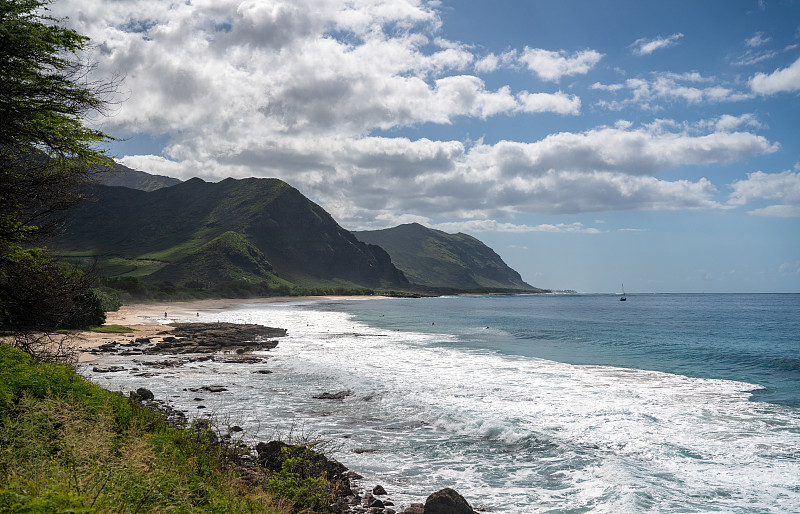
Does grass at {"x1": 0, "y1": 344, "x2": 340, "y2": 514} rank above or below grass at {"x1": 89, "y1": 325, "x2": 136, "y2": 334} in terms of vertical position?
above

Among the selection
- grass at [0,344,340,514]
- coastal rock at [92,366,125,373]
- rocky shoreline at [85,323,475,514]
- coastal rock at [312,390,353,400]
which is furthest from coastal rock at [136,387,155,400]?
coastal rock at [92,366,125,373]

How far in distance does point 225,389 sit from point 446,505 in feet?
50.5

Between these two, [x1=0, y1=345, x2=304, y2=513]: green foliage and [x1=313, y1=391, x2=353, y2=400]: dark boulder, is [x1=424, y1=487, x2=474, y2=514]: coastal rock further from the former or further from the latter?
[x1=313, y1=391, x2=353, y2=400]: dark boulder

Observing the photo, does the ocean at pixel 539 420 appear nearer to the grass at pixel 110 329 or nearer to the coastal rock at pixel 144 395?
the coastal rock at pixel 144 395

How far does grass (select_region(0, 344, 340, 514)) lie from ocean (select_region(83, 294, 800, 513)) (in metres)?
2.97

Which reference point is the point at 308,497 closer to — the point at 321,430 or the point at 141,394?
the point at 321,430

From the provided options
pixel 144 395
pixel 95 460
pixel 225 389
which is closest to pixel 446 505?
pixel 95 460

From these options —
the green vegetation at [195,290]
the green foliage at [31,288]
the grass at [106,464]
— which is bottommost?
the green vegetation at [195,290]

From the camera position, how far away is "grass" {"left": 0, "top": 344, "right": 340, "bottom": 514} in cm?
546

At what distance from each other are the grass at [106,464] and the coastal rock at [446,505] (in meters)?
2.16

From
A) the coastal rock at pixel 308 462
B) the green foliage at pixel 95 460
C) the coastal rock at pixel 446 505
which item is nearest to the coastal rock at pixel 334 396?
the green foliage at pixel 95 460

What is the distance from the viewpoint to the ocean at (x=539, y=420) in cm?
1113

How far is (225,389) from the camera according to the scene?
2139 cm

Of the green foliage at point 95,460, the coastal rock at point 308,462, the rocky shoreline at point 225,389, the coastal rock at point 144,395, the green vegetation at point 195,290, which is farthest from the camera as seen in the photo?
the green vegetation at point 195,290
